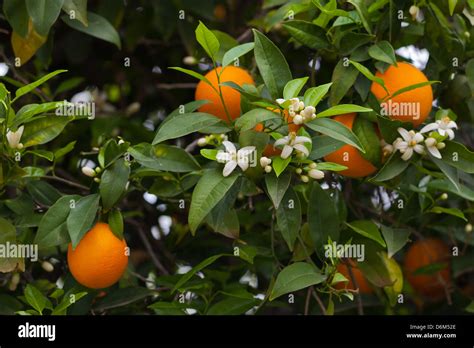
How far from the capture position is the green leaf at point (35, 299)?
1.48 metres

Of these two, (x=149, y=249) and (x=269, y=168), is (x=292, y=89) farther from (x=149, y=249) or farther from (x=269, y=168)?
(x=149, y=249)

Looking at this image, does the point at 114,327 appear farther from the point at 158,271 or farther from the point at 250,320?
the point at 158,271

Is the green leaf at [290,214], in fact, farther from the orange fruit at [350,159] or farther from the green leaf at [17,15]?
the green leaf at [17,15]

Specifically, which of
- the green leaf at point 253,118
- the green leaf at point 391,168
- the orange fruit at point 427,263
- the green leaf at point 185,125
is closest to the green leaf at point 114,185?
the green leaf at point 185,125

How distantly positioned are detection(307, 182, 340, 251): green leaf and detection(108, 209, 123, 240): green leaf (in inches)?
13.6

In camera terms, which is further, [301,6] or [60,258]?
[60,258]

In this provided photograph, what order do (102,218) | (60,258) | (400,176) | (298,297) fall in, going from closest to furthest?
1. (102,218)
2. (400,176)
3. (60,258)
4. (298,297)

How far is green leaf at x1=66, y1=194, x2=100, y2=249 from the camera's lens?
141 cm

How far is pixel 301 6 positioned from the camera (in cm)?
153

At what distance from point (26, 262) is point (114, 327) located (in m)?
0.23

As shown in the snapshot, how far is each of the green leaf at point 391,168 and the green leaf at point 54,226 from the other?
0.55 metres

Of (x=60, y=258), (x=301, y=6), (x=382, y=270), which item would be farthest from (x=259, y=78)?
(x=60, y=258)

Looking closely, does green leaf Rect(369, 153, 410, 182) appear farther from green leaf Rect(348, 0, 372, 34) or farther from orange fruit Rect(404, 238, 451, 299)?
orange fruit Rect(404, 238, 451, 299)

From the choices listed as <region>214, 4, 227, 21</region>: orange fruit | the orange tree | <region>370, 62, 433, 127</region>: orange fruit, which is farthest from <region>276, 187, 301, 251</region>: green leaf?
<region>214, 4, 227, 21</region>: orange fruit
